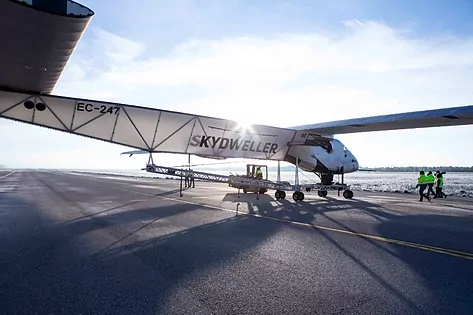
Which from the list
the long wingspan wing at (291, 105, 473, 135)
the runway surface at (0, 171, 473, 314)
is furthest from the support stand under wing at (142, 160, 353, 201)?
the runway surface at (0, 171, 473, 314)

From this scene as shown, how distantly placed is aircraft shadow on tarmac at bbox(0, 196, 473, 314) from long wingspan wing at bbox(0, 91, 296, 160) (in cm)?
511

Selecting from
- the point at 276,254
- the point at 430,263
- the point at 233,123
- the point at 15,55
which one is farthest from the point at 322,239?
the point at 233,123

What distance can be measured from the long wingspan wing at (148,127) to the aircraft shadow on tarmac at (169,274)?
16.8ft

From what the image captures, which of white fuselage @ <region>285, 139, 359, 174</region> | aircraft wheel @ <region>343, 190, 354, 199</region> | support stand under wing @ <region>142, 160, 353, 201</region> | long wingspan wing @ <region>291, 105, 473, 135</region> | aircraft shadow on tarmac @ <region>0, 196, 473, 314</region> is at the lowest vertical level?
aircraft shadow on tarmac @ <region>0, 196, 473, 314</region>

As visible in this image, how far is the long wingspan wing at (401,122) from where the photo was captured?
13648 mm

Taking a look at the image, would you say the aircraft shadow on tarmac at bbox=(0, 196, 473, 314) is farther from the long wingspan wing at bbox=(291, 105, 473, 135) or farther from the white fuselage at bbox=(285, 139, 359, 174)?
the white fuselage at bbox=(285, 139, 359, 174)

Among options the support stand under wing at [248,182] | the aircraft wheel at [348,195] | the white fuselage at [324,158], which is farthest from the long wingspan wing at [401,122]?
the aircraft wheel at [348,195]

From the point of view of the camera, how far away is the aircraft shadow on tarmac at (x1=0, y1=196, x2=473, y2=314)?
155 inches

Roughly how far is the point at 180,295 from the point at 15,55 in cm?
600

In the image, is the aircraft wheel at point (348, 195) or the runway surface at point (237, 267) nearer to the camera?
the runway surface at point (237, 267)

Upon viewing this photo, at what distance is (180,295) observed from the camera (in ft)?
13.8

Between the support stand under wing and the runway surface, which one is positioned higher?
the support stand under wing

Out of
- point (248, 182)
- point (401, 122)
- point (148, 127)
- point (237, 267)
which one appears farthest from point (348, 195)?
point (237, 267)

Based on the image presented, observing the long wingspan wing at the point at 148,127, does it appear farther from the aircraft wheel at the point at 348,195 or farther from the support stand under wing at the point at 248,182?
the aircraft wheel at the point at 348,195
